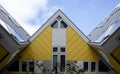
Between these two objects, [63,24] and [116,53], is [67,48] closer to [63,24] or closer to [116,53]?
[63,24]

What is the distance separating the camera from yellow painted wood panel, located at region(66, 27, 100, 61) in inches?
907

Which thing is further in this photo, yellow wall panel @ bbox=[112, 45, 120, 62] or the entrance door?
the entrance door

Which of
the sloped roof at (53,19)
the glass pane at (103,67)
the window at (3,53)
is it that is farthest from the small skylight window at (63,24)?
the window at (3,53)

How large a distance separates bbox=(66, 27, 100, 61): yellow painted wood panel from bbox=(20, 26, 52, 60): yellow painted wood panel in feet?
4.52

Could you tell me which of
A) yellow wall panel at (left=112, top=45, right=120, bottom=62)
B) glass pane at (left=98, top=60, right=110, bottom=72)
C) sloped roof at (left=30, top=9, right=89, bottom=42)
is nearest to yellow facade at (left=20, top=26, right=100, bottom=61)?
sloped roof at (left=30, top=9, right=89, bottom=42)

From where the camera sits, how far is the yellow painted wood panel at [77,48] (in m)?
23.0

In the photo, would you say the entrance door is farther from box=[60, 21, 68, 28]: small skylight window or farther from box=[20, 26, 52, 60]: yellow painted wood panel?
box=[60, 21, 68, 28]: small skylight window

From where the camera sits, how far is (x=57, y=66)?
22688 millimetres

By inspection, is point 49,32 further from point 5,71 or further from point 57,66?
point 5,71

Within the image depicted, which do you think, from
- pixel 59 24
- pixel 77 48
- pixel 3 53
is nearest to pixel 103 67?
pixel 77 48

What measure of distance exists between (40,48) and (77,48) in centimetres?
269

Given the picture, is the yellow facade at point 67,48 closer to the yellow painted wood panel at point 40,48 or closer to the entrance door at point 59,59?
the yellow painted wood panel at point 40,48

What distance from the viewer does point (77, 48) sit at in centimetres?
2320

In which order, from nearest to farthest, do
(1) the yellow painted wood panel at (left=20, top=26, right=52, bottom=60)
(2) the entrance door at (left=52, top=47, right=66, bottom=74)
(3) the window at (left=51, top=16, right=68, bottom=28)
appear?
1. (2) the entrance door at (left=52, top=47, right=66, bottom=74)
2. (1) the yellow painted wood panel at (left=20, top=26, right=52, bottom=60)
3. (3) the window at (left=51, top=16, right=68, bottom=28)
